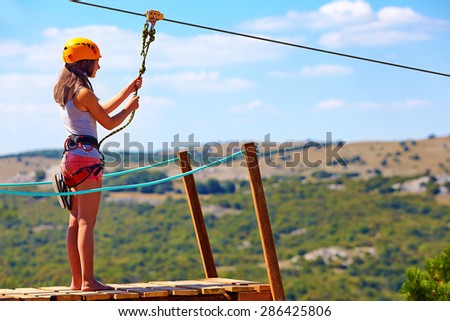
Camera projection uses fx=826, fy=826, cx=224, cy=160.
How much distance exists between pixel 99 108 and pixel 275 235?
65.8 meters

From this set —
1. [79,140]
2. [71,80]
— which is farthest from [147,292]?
[71,80]

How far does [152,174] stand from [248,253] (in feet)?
37.4

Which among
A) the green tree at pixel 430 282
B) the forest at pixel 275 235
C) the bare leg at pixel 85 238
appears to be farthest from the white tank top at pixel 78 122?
the forest at pixel 275 235

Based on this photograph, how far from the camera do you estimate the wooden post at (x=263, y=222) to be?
700 centimetres

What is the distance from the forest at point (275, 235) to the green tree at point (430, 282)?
151 ft

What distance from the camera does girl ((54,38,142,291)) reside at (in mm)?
6691

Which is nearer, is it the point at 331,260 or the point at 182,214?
the point at 331,260

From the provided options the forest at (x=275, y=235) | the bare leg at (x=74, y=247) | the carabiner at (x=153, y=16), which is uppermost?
the carabiner at (x=153, y=16)

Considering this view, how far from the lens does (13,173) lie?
68000 millimetres

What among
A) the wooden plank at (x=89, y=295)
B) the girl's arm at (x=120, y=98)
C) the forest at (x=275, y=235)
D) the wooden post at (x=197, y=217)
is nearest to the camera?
the wooden plank at (x=89, y=295)

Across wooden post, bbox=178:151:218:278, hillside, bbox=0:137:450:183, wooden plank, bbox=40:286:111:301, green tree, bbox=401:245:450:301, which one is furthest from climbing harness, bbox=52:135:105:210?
hillside, bbox=0:137:450:183

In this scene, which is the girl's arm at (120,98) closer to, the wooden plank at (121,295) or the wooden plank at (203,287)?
the wooden plank at (121,295)

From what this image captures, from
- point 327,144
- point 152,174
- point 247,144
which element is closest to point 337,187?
point 327,144

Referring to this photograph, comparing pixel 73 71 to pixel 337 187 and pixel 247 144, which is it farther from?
pixel 337 187
